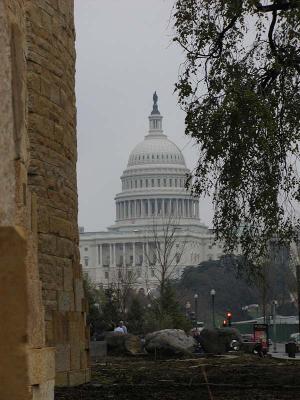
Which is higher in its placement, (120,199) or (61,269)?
(120,199)

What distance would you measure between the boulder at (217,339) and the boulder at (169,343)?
1780mm

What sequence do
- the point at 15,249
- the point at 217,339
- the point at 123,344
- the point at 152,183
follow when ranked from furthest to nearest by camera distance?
the point at 152,183 → the point at 217,339 → the point at 123,344 → the point at 15,249

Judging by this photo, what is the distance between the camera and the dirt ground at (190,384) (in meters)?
12.1

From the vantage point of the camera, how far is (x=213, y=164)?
16953 mm

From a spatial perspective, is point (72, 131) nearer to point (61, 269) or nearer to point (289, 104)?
point (61, 269)

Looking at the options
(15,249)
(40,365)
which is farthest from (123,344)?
(15,249)

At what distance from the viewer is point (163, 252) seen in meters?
129

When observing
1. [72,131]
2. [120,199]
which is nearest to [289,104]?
[72,131]

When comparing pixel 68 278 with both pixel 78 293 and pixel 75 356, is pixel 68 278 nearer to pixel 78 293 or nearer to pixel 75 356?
pixel 78 293

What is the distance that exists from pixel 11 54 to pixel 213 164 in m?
13.0

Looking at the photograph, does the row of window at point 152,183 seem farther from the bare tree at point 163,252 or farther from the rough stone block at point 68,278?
the rough stone block at point 68,278

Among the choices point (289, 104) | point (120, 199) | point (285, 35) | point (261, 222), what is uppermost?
point (120, 199)

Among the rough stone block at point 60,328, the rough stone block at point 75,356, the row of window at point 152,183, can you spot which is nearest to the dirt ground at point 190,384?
the rough stone block at point 75,356

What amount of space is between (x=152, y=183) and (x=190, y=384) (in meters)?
181
